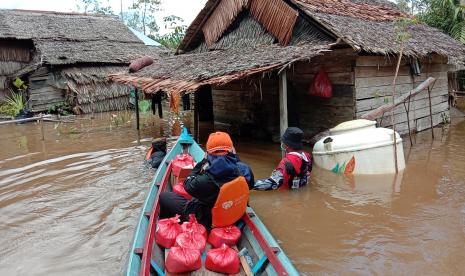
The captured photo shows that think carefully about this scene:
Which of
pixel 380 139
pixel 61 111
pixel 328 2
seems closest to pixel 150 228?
pixel 380 139

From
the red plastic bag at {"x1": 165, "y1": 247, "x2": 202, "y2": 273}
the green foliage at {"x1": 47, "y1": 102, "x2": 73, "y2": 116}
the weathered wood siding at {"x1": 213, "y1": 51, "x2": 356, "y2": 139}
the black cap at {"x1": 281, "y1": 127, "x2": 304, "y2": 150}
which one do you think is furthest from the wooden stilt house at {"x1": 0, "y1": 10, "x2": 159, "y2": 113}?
the red plastic bag at {"x1": 165, "y1": 247, "x2": 202, "y2": 273}

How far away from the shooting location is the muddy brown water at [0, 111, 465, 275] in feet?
15.4

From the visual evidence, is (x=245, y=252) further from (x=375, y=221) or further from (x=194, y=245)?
(x=375, y=221)

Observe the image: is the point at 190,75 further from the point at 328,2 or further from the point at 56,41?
the point at 56,41

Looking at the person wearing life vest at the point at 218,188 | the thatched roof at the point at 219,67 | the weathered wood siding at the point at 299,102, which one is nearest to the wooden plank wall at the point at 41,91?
the thatched roof at the point at 219,67

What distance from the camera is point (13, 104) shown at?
1855cm

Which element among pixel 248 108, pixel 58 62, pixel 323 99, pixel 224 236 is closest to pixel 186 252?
pixel 224 236

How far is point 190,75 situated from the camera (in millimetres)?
9008

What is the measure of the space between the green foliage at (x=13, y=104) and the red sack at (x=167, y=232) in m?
16.5

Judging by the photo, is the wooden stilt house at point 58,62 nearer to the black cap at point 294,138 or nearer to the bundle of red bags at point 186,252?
the black cap at point 294,138

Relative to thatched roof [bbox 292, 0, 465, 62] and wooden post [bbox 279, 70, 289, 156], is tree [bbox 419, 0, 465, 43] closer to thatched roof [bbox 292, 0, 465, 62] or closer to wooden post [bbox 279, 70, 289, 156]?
thatched roof [bbox 292, 0, 465, 62]

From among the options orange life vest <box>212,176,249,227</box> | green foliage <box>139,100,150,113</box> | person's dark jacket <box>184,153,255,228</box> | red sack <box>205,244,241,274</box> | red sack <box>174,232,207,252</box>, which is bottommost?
red sack <box>205,244,241,274</box>

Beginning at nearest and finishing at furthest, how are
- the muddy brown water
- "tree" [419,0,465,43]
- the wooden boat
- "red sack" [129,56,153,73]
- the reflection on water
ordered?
the wooden boat, the reflection on water, the muddy brown water, "red sack" [129,56,153,73], "tree" [419,0,465,43]

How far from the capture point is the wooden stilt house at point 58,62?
756 inches
